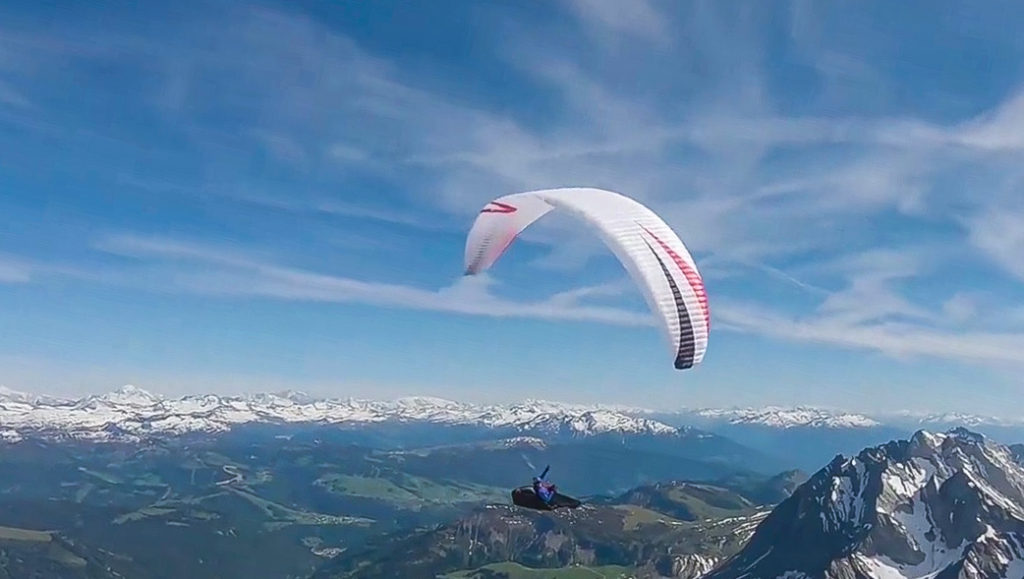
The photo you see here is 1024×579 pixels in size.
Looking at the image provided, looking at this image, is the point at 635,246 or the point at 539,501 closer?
the point at 635,246

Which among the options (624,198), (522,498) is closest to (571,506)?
(522,498)

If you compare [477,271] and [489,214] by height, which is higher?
[489,214]

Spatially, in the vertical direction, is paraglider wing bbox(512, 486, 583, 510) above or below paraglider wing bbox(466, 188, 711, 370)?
below

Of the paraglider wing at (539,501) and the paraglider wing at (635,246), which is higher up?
the paraglider wing at (635,246)

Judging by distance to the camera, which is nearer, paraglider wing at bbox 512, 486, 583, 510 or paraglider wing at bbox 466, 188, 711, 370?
paraglider wing at bbox 466, 188, 711, 370

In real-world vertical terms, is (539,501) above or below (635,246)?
below

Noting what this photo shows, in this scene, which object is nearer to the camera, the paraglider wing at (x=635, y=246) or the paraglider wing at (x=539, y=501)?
the paraglider wing at (x=635, y=246)

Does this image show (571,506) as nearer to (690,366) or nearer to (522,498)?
(522,498)

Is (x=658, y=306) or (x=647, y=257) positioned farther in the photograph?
(x=647, y=257)
